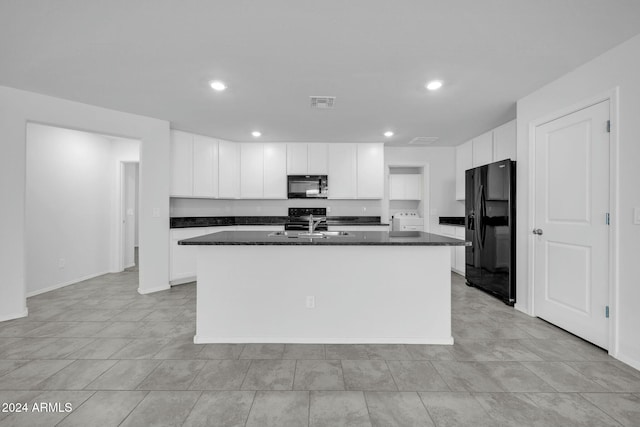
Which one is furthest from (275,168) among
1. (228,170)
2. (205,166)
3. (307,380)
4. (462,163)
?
(307,380)

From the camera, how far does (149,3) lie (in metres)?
1.77

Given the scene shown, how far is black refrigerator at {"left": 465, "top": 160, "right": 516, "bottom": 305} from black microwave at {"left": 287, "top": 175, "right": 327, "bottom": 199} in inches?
93.9

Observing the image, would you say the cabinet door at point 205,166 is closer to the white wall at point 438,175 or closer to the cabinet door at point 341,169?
the cabinet door at point 341,169

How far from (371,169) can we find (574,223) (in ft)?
10.4

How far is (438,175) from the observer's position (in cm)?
576

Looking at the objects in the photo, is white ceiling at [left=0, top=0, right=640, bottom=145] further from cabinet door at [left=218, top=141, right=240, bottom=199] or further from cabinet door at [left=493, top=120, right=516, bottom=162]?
cabinet door at [left=218, top=141, right=240, bottom=199]

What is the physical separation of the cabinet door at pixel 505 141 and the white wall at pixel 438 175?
138 centimetres

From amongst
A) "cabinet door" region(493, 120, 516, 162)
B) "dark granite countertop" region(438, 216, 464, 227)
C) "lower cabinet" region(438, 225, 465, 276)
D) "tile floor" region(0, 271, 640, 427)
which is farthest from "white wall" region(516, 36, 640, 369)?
"dark granite countertop" region(438, 216, 464, 227)

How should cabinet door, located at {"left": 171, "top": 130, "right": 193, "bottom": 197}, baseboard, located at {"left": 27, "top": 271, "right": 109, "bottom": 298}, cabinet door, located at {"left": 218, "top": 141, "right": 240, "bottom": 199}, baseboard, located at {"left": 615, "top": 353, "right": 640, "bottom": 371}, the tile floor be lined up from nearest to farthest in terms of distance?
the tile floor, baseboard, located at {"left": 615, "top": 353, "right": 640, "bottom": 371}, baseboard, located at {"left": 27, "top": 271, "right": 109, "bottom": 298}, cabinet door, located at {"left": 171, "top": 130, "right": 193, "bottom": 197}, cabinet door, located at {"left": 218, "top": 141, "right": 240, "bottom": 199}

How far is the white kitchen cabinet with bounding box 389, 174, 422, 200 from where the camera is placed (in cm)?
588

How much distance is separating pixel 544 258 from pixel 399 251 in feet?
5.66

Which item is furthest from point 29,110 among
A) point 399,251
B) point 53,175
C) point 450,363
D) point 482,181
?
point 482,181

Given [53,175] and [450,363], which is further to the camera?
[53,175]

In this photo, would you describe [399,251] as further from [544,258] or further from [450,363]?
[544,258]
